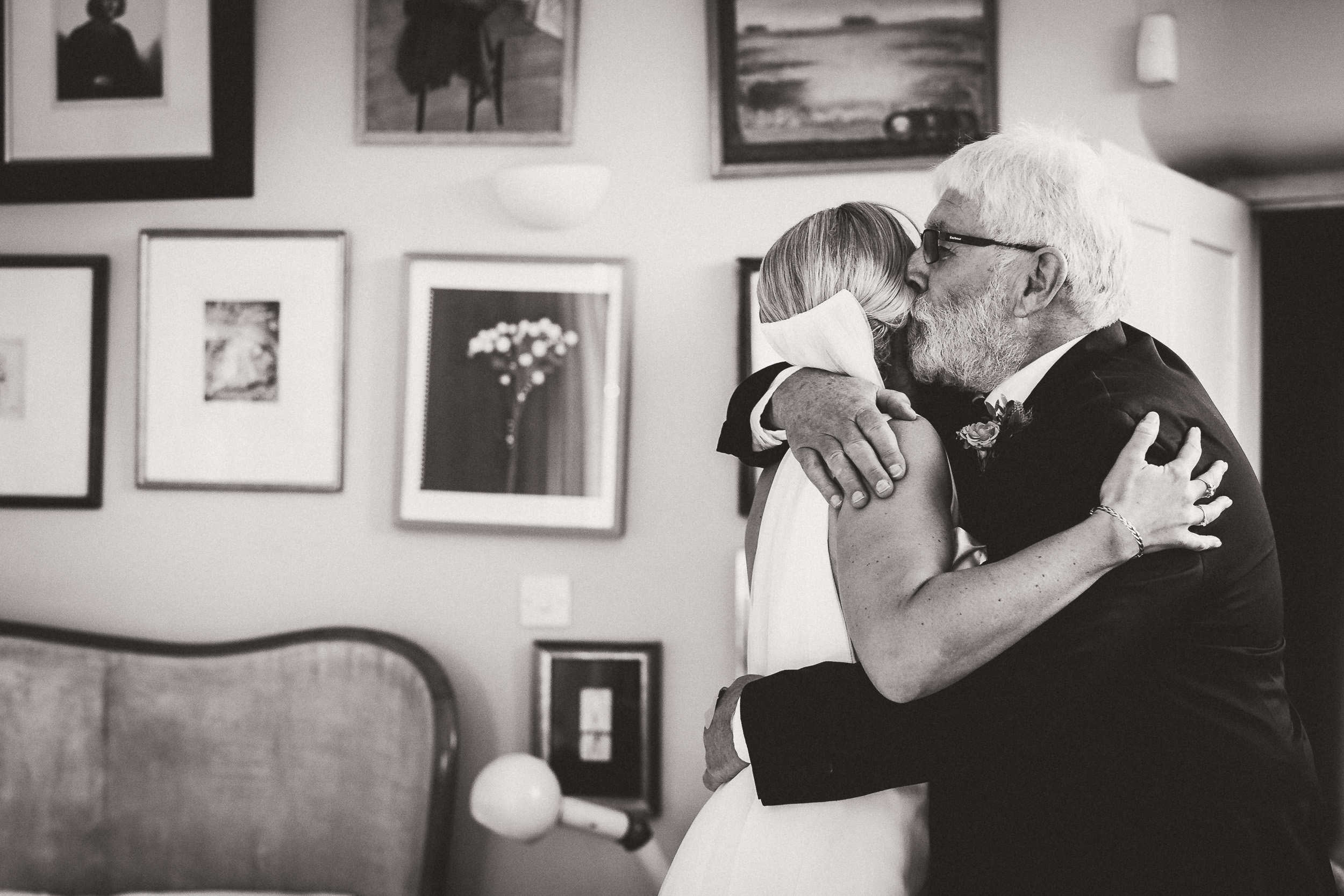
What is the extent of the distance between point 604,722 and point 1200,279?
6.13 feet

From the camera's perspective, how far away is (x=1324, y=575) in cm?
344

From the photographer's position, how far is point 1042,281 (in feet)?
4.52

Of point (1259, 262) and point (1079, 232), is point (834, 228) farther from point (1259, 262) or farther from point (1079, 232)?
point (1259, 262)

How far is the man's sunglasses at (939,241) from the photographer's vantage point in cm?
141

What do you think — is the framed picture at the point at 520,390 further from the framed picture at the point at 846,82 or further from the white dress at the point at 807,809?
the white dress at the point at 807,809

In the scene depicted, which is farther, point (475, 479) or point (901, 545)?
point (475, 479)

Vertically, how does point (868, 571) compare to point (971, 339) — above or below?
below

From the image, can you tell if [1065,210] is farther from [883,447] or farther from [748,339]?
[748,339]

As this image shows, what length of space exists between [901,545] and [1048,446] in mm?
254

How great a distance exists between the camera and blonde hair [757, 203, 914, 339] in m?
1.39

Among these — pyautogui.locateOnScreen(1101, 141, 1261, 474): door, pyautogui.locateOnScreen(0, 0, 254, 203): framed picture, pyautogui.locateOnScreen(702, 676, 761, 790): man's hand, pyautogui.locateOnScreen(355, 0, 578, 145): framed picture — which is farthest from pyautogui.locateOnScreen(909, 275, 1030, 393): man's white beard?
pyautogui.locateOnScreen(0, 0, 254, 203): framed picture

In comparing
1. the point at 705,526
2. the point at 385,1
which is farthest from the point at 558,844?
the point at 385,1

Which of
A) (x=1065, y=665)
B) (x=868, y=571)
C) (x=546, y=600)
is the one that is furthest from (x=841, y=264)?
(x=546, y=600)

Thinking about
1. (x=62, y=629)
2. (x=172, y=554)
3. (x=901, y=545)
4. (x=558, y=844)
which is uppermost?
(x=901, y=545)
